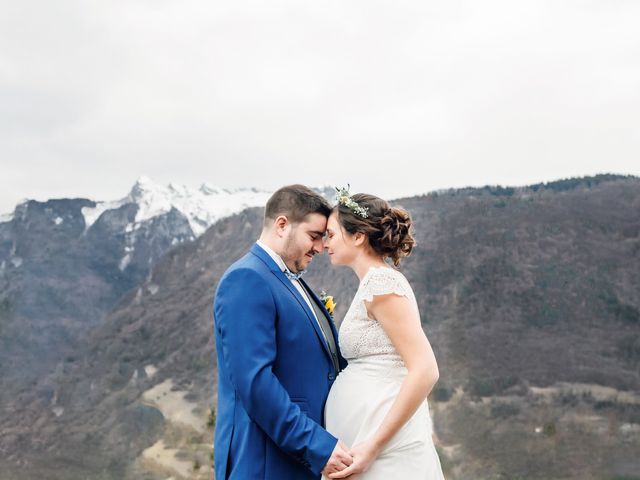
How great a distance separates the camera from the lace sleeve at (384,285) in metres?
2.51

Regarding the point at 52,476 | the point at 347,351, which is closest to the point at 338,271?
the point at 52,476

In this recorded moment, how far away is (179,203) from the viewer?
74.7 meters

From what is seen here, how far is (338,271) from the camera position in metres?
32.8

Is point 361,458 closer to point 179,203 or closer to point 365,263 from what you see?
point 365,263

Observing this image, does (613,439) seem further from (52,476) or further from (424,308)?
(52,476)

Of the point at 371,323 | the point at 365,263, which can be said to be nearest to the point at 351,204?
the point at 365,263

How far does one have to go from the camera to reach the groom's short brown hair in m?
2.61

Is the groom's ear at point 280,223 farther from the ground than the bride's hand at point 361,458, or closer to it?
farther from the ground

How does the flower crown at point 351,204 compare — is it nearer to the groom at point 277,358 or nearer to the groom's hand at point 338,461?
the groom at point 277,358

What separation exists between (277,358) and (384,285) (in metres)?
0.50

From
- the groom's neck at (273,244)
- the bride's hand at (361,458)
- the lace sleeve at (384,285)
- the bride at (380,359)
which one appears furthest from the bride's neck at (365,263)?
the bride's hand at (361,458)

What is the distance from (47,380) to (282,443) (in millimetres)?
44660

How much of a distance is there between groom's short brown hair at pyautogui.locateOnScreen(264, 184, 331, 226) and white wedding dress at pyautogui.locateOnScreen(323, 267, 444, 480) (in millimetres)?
361

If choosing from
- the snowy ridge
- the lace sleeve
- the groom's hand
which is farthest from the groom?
the snowy ridge
